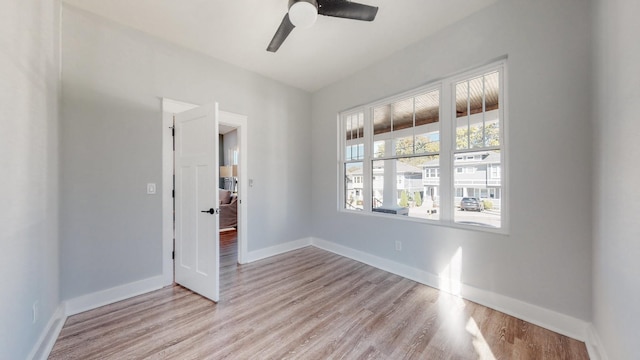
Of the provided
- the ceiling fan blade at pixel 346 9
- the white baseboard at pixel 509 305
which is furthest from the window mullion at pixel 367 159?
the ceiling fan blade at pixel 346 9

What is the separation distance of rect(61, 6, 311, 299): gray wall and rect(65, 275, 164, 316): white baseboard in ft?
0.19

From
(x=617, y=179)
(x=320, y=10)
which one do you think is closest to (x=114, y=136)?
(x=320, y=10)

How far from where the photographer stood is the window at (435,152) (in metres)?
2.36

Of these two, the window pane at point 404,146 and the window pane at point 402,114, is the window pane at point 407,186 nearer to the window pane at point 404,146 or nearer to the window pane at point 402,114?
the window pane at point 404,146

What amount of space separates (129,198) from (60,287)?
925 mm

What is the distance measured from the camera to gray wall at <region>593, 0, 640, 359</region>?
1.17 meters

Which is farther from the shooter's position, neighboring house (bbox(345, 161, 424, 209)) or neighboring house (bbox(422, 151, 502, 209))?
neighboring house (bbox(345, 161, 424, 209))

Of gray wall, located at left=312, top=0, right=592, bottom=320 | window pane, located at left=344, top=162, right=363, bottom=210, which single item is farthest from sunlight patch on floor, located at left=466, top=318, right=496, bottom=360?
window pane, located at left=344, top=162, right=363, bottom=210

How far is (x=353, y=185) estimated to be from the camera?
3.81 m

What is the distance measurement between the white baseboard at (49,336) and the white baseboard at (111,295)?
0.28 ft

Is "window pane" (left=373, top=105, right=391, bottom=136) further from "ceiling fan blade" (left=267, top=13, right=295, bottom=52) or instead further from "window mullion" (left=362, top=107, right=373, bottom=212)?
"ceiling fan blade" (left=267, top=13, right=295, bottom=52)

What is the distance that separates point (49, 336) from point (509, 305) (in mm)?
3824

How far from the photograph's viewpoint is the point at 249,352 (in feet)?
5.47

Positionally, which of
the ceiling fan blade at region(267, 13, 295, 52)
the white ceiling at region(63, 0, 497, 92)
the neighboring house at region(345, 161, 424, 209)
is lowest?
the neighboring house at region(345, 161, 424, 209)
